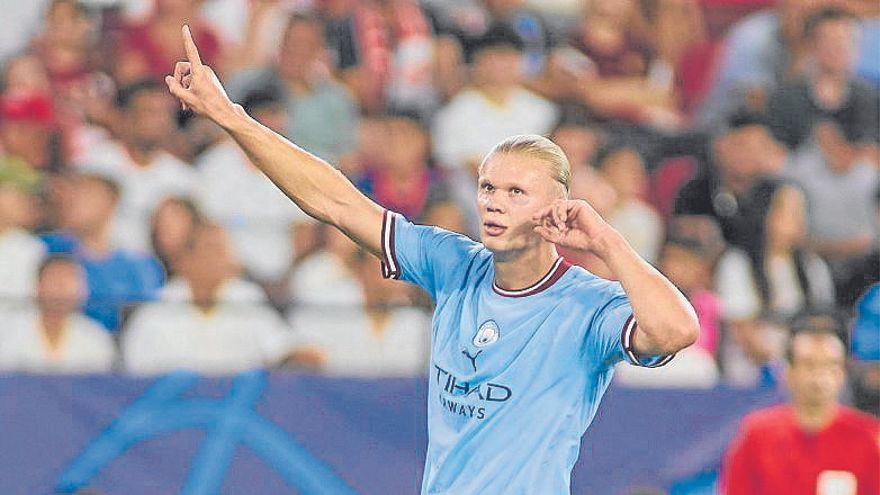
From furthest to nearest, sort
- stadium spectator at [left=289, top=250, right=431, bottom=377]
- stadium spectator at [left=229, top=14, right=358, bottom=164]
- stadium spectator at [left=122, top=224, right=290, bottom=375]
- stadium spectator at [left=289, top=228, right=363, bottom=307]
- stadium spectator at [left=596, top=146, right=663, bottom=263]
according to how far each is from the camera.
Answer: stadium spectator at [left=229, top=14, right=358, bottom=164], stadium spectator at [left=596, top=146, right=663, bottom=263], stadium spectator at [left=289, top=228, right=363, bottom=307], stadium spectator at [left=289, top=250, right=431, bottom=377], stadium spectator at [left=122, top=224, right=290, bottom=375]

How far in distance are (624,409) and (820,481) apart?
3.99 feet

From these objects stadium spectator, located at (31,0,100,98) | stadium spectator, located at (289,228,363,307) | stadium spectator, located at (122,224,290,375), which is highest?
stadium spectator, located at (31,0,100,98)

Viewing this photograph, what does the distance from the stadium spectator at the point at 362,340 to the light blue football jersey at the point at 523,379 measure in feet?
14.2

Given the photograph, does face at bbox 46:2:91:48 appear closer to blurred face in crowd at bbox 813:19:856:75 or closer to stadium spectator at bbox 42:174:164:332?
stadium spectator at bbox 42:174:164:332

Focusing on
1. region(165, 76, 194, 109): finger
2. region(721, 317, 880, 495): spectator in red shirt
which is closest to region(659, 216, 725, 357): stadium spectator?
region(721, 317, 880, 495): spectator in red shirt

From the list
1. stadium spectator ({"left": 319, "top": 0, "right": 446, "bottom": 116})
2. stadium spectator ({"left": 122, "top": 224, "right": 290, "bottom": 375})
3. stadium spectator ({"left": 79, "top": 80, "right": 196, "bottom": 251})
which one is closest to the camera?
stadium spectator ({"left": 122, "top": 224, "right": 290, "bottom": 375})

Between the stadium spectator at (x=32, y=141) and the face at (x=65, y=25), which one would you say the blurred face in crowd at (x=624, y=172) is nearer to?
the stadium spectator at (x=32, y=141)

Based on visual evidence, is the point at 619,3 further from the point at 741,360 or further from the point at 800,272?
the point at 741,360

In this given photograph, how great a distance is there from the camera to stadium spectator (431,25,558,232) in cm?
1179

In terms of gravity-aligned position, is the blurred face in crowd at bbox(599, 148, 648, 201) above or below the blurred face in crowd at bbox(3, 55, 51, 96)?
below

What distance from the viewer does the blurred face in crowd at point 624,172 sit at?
11352 millimetres

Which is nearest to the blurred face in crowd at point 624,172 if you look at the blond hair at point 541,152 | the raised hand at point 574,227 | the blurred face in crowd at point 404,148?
the blurred face in crowd at point 404,148

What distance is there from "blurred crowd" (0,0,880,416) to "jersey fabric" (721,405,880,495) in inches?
29.7

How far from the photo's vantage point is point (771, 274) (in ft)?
36.5
